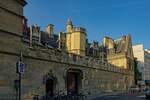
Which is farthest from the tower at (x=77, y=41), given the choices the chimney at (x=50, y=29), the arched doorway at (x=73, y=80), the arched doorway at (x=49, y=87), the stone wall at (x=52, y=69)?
the arched doorway at (x=49, y=87)

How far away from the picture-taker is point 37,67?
2686 cm

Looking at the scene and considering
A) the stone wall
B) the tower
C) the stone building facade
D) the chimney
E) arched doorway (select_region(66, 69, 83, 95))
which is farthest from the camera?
the chimney

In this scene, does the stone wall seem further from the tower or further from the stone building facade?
the tower

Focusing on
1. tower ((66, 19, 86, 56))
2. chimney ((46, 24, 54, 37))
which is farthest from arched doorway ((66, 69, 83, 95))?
chimney ((46, 24, 54, 37))

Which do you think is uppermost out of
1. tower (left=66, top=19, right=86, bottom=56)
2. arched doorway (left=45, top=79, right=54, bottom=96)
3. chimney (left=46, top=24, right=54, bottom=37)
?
chimney (left=46, top=24, right=54, bottom=37)

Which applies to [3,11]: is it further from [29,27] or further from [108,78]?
[108,78]

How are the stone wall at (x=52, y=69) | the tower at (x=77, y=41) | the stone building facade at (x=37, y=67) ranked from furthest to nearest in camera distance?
the tower at (x=77, y=41) < the stone wall at (x=52, y=69) < the stone building facade at (x=37, y=67)

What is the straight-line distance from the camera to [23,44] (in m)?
25.0

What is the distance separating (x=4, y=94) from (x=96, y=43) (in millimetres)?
42797

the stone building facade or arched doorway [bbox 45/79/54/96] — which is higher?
the stone building facade

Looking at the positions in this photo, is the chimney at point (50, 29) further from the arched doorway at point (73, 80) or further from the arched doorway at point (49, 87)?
the arched doorway at point (49, 87)

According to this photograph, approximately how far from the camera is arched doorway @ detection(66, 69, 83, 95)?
3353 cm

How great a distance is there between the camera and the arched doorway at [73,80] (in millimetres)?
33531

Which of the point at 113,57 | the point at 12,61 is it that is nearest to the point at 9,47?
the point at 12,61
